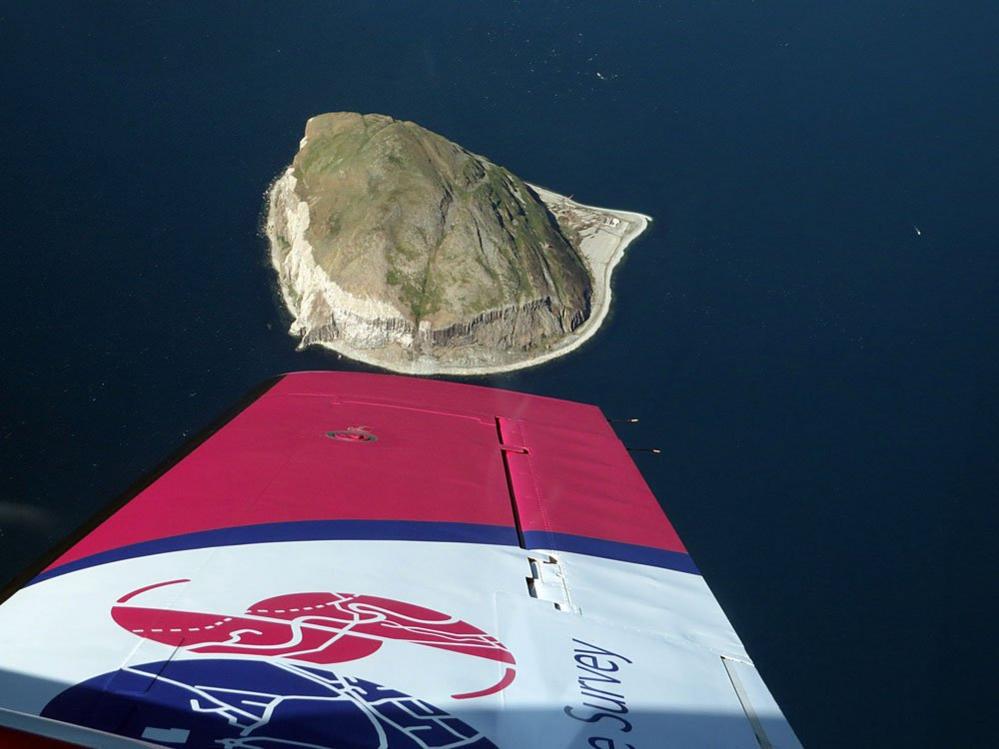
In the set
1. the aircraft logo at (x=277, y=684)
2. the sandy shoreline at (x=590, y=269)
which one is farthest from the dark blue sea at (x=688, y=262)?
the aircraft logo at (x=277, y=684)

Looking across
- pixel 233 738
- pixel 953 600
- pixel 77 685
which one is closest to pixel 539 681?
pixel 233 738

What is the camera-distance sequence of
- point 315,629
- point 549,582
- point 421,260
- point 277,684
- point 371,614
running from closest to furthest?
point 277,684 < point 315,629 < point 371,614 < point 549,582 < point 421,260

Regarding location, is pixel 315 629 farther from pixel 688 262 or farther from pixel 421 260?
pixel 688 262

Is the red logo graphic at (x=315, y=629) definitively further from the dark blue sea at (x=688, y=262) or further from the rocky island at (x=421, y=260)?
the rocky island at (x=421, y=260)

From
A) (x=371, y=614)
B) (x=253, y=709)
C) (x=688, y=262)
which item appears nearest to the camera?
(x=253, y=709)

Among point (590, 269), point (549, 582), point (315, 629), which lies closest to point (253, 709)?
point (315, 629)
